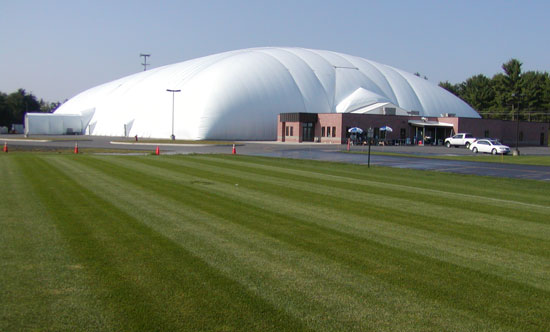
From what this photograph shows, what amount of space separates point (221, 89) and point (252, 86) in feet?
16.9

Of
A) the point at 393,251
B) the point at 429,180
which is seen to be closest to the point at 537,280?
the point at 393,251

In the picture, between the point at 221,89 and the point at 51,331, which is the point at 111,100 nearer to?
the point at 221,89

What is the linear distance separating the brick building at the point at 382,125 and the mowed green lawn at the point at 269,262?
57730 mm

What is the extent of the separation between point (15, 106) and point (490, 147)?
5253 inches

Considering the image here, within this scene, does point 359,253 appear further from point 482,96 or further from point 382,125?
point 482,96

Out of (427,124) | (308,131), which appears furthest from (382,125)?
(308,131)

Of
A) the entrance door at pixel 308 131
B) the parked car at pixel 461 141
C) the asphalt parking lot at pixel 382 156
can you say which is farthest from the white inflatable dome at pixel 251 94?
the asphalt parking lot at pixel 382 156

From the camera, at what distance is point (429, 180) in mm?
20484

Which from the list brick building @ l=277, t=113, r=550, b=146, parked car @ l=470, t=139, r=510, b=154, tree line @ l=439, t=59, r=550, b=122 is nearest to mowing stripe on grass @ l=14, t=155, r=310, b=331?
parked car @ l=470, t=139, r=510, b=154

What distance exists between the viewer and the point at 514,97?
116 m

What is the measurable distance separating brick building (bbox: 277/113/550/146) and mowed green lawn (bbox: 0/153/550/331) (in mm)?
57730

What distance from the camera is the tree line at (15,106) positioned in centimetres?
13688

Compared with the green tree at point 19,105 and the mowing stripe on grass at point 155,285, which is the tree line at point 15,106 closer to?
the green tree at point 19,105

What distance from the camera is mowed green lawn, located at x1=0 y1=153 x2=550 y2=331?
5.31 meters
